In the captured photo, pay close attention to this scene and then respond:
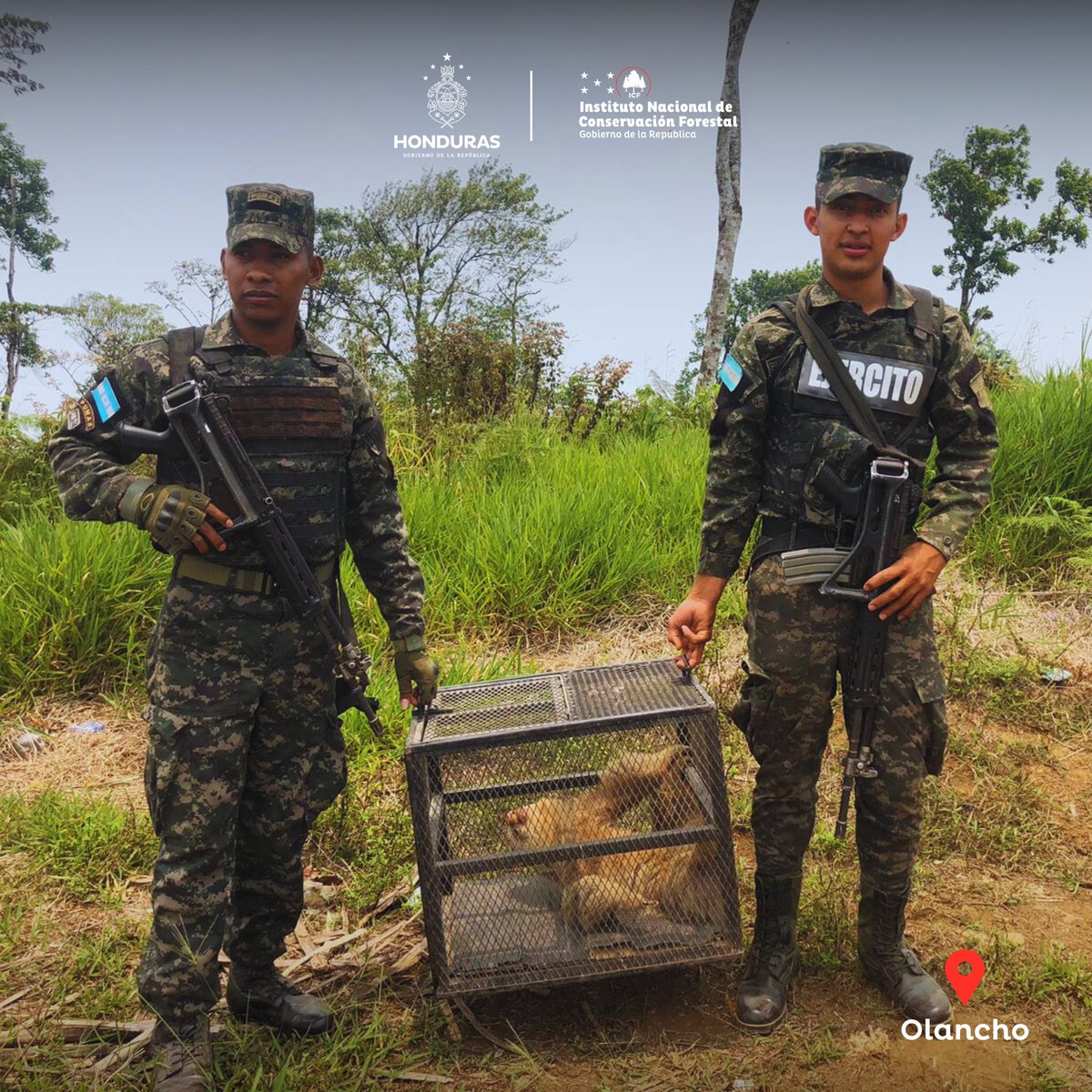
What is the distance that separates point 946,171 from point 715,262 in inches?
331

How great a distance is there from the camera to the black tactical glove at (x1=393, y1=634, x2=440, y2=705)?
113 inches

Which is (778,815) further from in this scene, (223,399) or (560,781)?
(223,399)

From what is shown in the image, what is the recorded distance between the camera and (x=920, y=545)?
261cm

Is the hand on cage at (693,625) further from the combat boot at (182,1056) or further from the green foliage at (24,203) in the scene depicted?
the green foliage at (24,203)

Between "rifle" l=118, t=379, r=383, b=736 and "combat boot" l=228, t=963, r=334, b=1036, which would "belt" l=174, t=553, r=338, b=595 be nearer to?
"rifle" l=118, t=379, r=383, b=736

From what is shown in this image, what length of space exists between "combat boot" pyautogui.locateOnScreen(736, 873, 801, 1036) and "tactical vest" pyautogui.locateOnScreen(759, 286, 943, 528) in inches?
41.6

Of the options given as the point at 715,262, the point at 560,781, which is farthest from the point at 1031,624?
the point at 715,262

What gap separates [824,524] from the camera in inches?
105

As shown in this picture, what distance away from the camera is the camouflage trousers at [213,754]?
2.42 m

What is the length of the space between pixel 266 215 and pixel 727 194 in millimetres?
9543

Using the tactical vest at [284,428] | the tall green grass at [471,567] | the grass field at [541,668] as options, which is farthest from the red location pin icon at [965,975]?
the tall green grass at [471,567]

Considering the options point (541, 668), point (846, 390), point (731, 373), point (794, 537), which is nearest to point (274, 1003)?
point (794, 537)

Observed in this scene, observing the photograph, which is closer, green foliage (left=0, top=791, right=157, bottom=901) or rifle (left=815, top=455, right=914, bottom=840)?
rifle (left=815, top=455, right=914, bottom=840)

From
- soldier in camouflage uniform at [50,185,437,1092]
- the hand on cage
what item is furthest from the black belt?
soldier in camouflage uniform at [50,185,437,1092]
